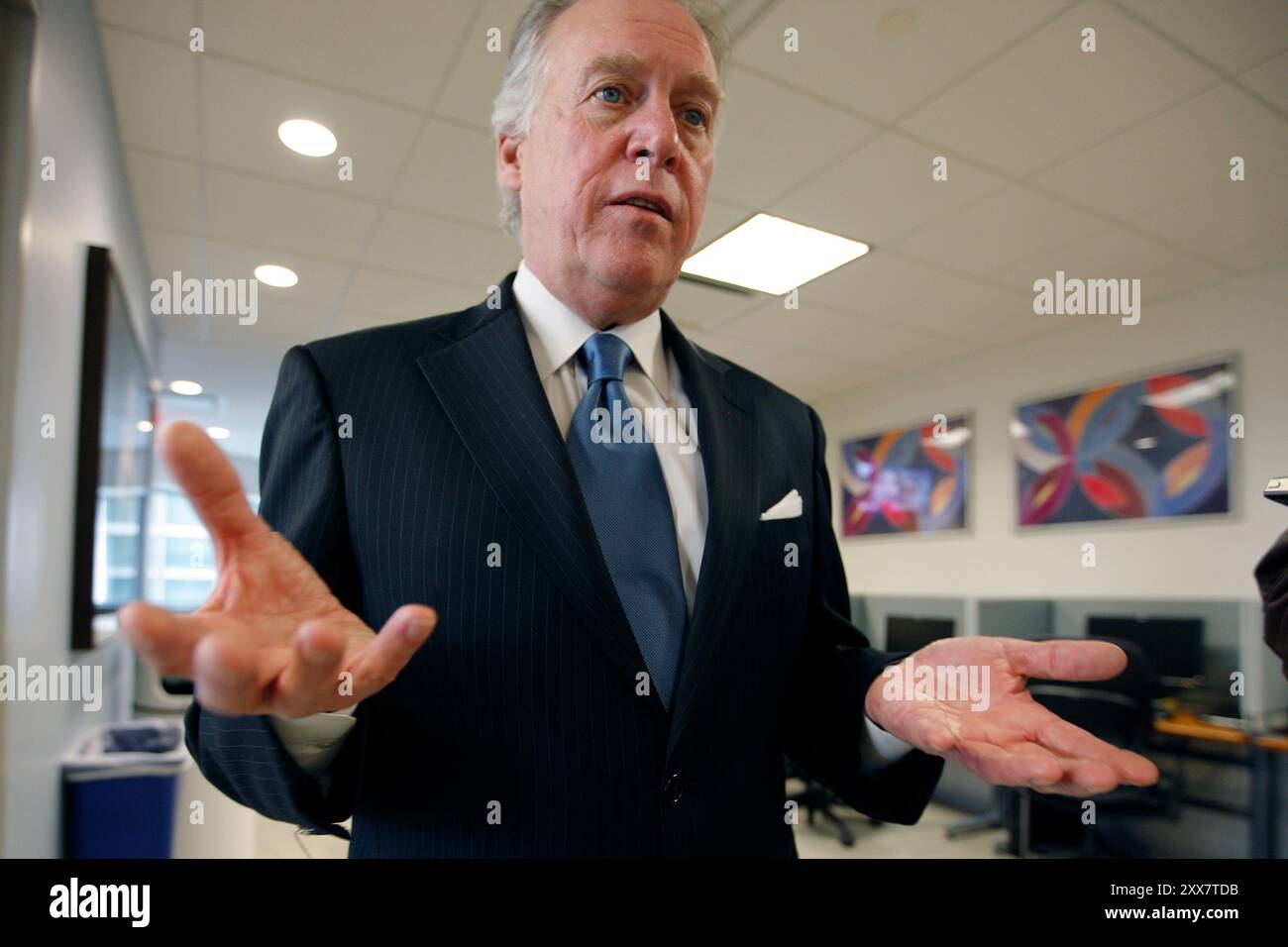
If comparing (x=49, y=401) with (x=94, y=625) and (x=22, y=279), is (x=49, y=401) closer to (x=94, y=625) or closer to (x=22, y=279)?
(x=22, y=279)

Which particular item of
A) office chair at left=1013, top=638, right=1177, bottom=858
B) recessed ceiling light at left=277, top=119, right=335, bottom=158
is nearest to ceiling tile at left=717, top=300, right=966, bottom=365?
office chair at left=1013, top=638, right=1177, bottom=858

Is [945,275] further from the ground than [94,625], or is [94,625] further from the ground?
[945,275]

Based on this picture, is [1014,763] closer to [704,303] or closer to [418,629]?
[418,629]

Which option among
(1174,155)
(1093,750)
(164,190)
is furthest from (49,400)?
(1174,155)

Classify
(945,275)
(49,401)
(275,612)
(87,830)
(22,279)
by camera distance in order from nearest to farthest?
(275,612) < (22,279) < (49,401) < (87,830) < (945,275)

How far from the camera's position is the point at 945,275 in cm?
216

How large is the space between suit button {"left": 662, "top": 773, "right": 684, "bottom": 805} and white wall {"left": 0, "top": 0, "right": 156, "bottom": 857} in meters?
0.85

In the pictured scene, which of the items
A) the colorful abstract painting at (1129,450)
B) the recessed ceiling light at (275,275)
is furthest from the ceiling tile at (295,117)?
the colorful abstract painting at (1129,450)

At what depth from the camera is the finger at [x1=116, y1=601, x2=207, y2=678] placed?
0.25 metres

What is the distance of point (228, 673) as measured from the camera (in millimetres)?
266
